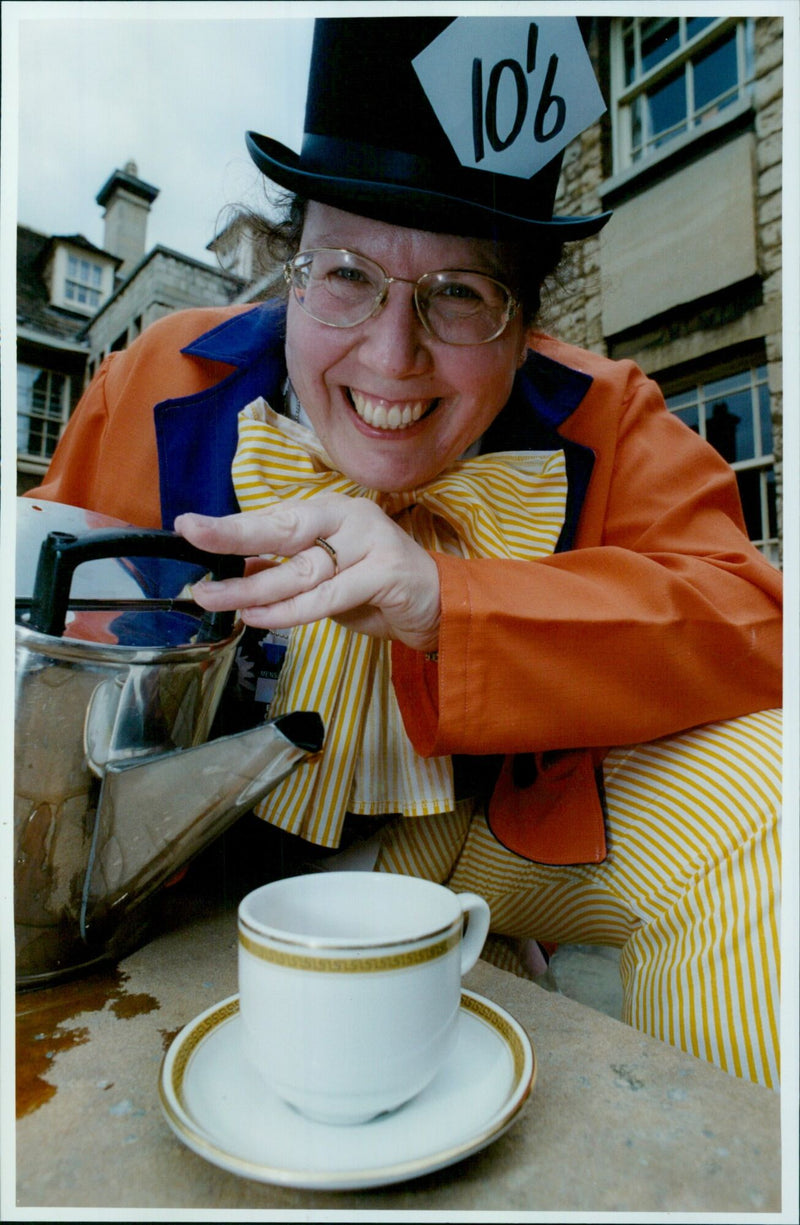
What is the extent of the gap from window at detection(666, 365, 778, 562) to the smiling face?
27 cm

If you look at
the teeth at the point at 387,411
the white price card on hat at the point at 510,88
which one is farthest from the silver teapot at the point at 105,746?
the white price card on hat at the point at 510,88

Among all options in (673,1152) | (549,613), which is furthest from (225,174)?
(673,1152)

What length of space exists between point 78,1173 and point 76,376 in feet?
1.75

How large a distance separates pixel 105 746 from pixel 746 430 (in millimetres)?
743

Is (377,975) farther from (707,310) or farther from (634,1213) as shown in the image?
(707,310)

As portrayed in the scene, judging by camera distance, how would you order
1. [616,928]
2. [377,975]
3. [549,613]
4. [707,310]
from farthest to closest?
1. [707,310]
2. [616,928]
3. [549,613]
4. [377,975]

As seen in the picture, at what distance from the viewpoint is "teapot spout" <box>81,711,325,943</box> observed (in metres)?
0.42

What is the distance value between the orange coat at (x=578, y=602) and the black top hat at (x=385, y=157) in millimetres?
179

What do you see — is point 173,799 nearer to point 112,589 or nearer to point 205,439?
point 112,589

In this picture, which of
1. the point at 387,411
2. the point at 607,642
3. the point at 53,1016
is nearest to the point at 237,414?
the point at 387,411

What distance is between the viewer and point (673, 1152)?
12.9 inches

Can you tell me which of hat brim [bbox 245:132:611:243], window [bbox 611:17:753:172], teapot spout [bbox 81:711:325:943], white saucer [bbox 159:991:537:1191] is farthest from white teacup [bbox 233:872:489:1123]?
window [bbox 611:17:753:172]

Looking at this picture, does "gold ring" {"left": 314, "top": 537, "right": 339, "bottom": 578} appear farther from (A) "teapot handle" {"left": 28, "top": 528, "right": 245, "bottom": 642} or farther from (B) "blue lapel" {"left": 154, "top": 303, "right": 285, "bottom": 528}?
(B) "blue lapel" {"left": 154, "top": 303, "right": 285, "bottom": 528}

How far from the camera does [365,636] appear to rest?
63 cm
